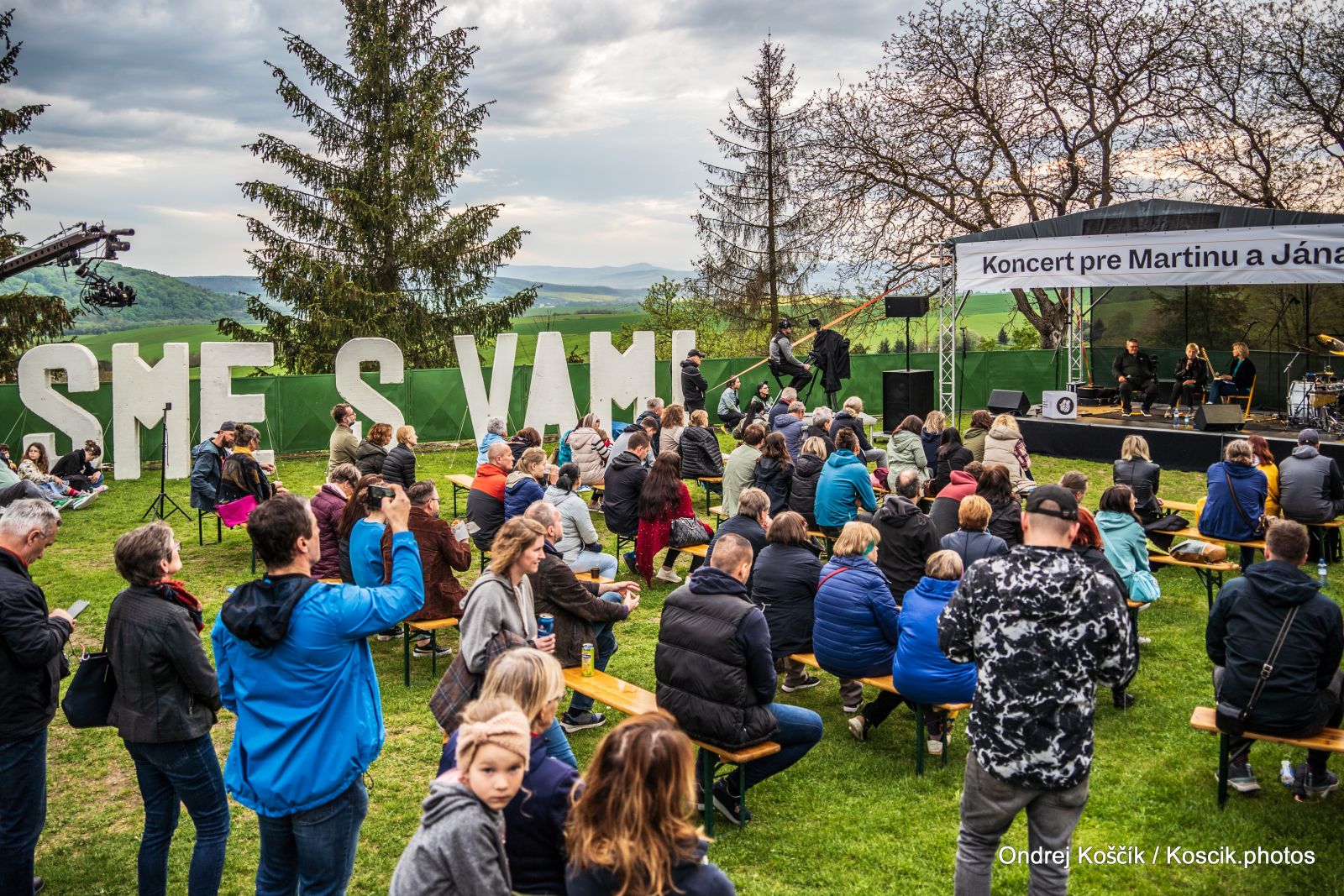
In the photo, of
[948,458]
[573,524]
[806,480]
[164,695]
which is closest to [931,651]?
[573,524]

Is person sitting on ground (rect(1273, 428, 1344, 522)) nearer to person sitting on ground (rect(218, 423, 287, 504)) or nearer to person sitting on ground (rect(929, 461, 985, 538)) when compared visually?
person sitting on ground (rect(929, 461, 985, 538))

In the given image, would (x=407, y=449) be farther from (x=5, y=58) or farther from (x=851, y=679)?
(x=5, y=58)

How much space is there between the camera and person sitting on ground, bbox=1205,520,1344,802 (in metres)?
4.75

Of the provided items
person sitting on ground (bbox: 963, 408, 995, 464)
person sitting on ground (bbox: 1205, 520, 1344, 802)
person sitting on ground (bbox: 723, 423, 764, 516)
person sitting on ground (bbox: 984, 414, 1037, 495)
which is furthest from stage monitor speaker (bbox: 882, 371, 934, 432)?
person sitting on ground (bbox: 1205, 520, 1344, 802)

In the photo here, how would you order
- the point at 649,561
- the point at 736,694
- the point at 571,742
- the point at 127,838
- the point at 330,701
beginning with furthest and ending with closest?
the point at 649,561
the point at 571,742
the point at 127,838
the point at 736,694
the point at 330,701

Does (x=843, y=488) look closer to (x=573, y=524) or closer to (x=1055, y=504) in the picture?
(x=573, y=524)

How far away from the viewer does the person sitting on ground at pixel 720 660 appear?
462cm

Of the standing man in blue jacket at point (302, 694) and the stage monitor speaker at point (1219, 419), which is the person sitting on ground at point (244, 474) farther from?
the stage monitor speaker at point (1219, 419)

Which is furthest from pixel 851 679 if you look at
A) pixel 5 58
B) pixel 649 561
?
pixel 5 58

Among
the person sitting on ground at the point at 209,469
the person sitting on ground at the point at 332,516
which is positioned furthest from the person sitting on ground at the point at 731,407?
the person sitting on ground at the point at 332,516

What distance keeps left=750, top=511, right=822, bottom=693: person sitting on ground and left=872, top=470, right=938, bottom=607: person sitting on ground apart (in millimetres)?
828

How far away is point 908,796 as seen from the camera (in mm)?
5316

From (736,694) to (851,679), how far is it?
1719 millimetres

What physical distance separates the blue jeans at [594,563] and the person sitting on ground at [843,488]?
87.3 inches
